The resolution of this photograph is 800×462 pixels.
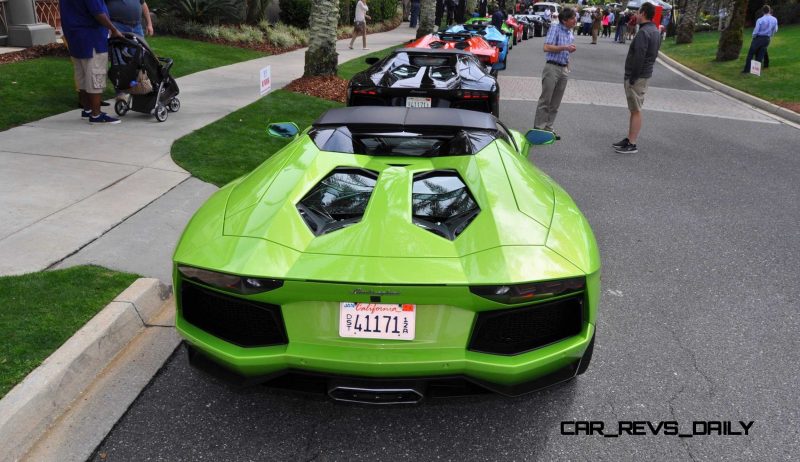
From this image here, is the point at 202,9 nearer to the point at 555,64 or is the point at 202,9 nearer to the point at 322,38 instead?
the point at 322,38

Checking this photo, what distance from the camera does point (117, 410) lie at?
3.01 meters

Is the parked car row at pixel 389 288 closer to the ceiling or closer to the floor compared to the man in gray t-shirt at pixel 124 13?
closer to the floor

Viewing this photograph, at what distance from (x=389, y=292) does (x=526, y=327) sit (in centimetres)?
62

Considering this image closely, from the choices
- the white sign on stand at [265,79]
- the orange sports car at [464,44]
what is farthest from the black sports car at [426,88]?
the orange sports car at [464,44]

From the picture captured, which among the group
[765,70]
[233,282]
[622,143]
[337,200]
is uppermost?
[337,200]

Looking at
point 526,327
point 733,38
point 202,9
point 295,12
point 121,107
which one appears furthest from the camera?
point 295,12

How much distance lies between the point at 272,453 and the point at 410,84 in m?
5.29

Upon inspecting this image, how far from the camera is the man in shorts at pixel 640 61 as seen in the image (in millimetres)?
8195

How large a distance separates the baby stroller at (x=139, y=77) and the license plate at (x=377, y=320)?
6.65 metres

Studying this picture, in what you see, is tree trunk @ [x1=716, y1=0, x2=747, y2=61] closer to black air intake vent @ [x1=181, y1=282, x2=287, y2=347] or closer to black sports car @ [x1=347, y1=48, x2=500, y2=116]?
black sports car @ [x1=347, y1=48, x2=500, y2=116]

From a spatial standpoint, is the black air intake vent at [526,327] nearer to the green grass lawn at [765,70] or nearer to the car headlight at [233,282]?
the car headlight at [233,282]

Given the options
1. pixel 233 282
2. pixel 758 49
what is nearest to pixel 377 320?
pixel 233 282

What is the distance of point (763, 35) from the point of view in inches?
654

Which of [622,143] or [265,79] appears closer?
[265,79]
